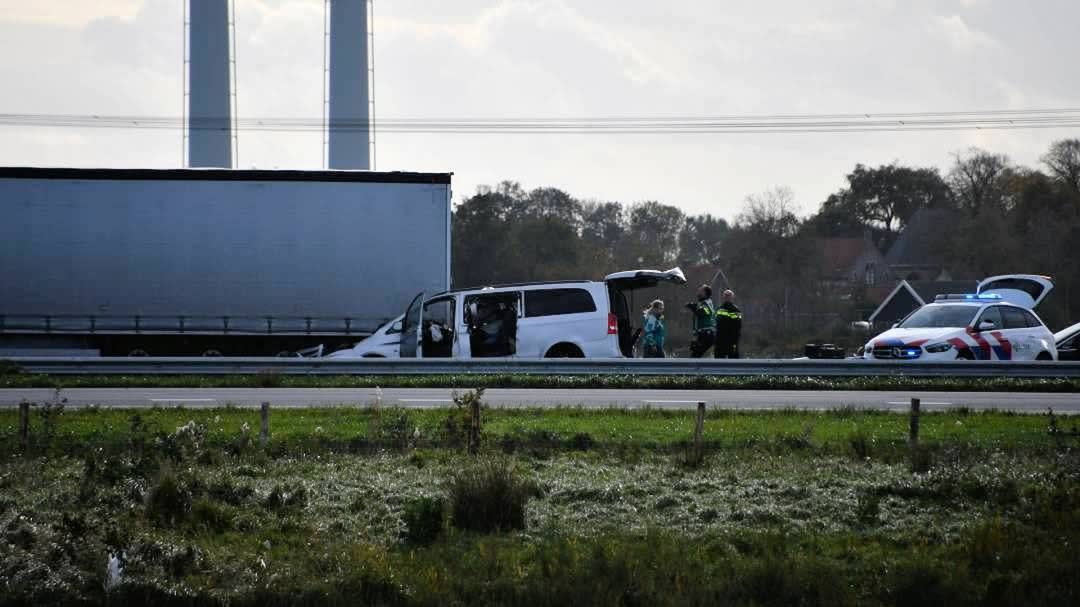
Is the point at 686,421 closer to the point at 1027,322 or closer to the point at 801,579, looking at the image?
the point at 801,579

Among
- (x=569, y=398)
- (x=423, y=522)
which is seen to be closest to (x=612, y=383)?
(x=569, y=398)

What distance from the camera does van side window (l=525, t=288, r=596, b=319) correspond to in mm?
23734

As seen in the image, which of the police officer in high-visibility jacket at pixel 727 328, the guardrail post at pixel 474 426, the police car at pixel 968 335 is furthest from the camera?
the police officer in high-visibility jacket at pixel 727 328

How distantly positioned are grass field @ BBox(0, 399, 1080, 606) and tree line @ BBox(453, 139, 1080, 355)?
28.8m

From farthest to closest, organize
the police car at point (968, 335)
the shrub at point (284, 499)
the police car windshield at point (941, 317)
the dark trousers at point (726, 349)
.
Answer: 1. the dark trousers at point (726, 349)
2. the police car windshield at point (941, 317)
3. the police car at point (968, 335)
4. the shrub at point (284, 499)

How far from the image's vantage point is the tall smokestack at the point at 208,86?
Result: 3869 centimetres

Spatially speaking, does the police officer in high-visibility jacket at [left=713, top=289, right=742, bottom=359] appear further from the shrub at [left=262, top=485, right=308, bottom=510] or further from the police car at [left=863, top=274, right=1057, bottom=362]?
the shrub at [left=262, top=485, right=308, bottom=510]

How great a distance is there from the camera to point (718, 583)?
876cm

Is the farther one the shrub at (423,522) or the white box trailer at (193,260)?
the white box trailer at (193,260)

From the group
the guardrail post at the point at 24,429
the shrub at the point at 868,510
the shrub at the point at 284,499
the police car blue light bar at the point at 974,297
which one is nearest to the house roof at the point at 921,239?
the police car blue light bar at the point at 974,297

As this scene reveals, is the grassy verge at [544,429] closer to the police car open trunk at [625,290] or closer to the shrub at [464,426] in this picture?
the shrub at [464,426]

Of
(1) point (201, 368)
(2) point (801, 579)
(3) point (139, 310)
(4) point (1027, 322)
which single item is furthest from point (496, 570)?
(3) point (139, 310)

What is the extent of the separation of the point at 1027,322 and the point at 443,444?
47.9 ft

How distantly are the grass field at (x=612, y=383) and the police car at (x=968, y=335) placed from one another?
1.05m
